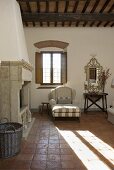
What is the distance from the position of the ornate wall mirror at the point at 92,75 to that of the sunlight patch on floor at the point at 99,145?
3363 mm

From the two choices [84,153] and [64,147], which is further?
[64,147]

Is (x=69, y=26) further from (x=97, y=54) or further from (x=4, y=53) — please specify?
(x=4, y=53)

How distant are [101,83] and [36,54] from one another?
2.78 meters

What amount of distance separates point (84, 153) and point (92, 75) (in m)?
5.05

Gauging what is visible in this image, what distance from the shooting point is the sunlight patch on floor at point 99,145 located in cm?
375

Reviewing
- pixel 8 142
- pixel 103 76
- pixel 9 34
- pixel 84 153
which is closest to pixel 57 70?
pixel 103 76

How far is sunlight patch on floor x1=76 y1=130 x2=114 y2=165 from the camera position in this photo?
375cm

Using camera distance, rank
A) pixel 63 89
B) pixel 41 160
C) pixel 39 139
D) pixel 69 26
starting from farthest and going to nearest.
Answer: pixel 69 26 → pixel 63 89 → pixel 39 139 → pixel 41 160

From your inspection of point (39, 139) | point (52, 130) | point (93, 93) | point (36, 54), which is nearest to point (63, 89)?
point (93, 93)

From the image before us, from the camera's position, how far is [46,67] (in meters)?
8.59

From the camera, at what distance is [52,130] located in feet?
18.2

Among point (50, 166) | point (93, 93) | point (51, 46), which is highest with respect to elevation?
point (51, 46)

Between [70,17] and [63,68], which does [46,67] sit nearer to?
[63,68]

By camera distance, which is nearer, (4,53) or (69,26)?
(4,53)
